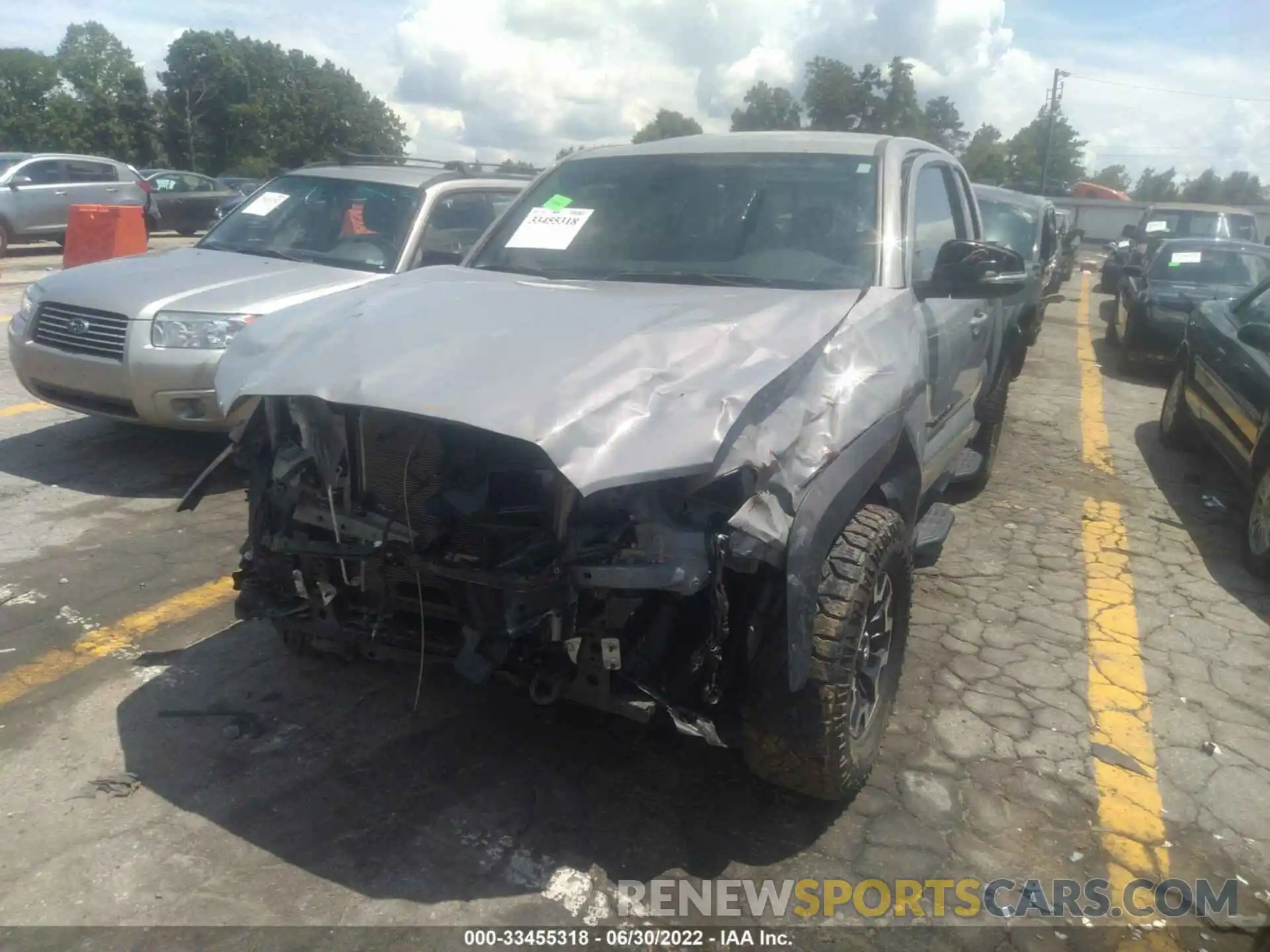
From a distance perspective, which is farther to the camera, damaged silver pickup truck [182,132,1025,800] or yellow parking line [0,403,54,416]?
yellow parking line [0,403,54,416]

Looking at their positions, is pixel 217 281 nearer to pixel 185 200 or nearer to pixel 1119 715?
pixel 1119 715

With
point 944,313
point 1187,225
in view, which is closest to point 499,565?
point 944,313

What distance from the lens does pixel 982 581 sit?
4969mm

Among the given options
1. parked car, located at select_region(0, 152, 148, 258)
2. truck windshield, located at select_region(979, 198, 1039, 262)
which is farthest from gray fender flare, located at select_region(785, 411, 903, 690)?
parked car, located at select_region(0, 152, 148, 258)

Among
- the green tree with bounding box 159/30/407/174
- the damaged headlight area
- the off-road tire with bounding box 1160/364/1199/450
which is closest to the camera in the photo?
the damaged headlight area

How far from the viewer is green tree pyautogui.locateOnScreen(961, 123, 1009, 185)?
5550 cm

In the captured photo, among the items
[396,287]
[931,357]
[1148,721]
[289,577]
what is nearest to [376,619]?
[289,577]

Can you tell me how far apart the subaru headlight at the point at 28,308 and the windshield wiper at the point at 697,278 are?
404cm

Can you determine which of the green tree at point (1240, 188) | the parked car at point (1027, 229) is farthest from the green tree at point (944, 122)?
the parked car at point (1027, 229)

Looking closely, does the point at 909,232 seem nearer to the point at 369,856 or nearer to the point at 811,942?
the point at 811,942

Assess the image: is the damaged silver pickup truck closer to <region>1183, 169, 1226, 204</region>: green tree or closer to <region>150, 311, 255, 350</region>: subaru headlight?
<region>150, 311, 255, 350</region>: subaru headlight

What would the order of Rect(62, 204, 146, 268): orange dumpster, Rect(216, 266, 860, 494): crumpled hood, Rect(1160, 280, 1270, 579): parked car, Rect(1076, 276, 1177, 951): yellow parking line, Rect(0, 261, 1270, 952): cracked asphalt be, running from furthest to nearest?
1. Rect(62, 204, 146, 268): orange dumpster
2. Rect(1160, 280, 1270, 579): parked car
3. Rect(1076, 276, 1177, 951): yellow parking line
4. Rect(0, 261, 1270, 952): cracked asphalt
5. Rect(216, 266, 860, 494): crumpled hood

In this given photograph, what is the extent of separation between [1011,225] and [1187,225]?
20.2ft

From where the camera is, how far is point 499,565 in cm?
269
